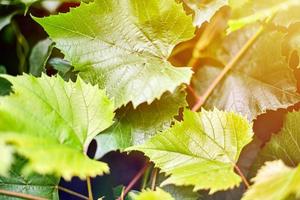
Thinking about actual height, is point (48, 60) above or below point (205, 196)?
above

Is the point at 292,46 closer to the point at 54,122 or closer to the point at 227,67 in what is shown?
the point at 227,67

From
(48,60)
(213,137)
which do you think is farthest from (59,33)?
(213,137)

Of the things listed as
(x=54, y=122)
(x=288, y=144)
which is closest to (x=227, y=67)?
(x=288, y=144)

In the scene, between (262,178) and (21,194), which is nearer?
(262,178)

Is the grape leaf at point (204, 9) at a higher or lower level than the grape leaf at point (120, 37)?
higher

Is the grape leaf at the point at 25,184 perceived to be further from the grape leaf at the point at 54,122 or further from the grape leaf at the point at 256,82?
the grape leaf at the point at 256,82

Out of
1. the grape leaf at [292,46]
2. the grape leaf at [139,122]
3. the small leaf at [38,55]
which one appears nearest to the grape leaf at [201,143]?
the grape leaf at [139,122]

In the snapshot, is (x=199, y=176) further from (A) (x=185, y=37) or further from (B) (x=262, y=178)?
(A) (x=185, y=37)
